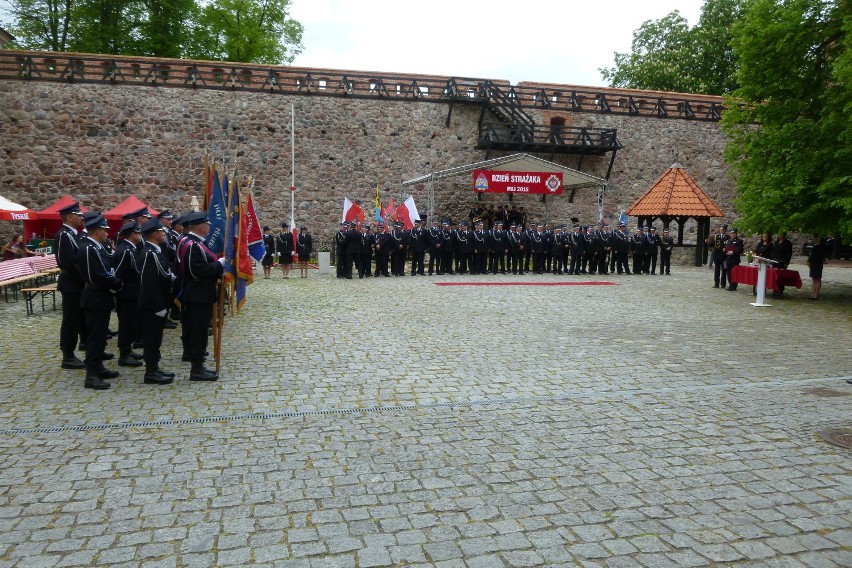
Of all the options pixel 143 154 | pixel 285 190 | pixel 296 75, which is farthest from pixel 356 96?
pixel 143 154

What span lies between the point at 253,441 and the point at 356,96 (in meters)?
24.7

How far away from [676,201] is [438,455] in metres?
21.3

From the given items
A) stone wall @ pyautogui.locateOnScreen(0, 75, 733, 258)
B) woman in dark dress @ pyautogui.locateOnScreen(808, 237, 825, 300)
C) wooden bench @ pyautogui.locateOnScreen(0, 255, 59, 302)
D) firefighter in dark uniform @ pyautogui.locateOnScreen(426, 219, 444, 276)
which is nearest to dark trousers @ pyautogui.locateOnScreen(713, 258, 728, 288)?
woman in dark dress @ pyautogui.locateOnScreen(808, 237, 825, 300)

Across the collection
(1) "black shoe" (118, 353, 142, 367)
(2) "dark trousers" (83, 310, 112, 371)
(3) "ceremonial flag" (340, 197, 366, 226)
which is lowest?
(1) "black shoe" (118, 353, 142, 367)

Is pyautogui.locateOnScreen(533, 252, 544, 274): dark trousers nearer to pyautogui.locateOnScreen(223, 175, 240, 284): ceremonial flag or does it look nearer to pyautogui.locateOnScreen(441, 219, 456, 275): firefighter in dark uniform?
pyautogui.locateOnScreen(441, 219, 456, 275): firefighter in dark uniform

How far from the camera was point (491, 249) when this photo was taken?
20.2 m

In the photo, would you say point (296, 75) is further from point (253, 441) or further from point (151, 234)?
point (253, 441)

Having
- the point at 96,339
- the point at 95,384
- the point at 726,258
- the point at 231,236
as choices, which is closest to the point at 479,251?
the point at 726,258

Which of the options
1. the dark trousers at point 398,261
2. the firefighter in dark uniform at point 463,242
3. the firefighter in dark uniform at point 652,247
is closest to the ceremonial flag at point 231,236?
the dark trousers at point 398,261

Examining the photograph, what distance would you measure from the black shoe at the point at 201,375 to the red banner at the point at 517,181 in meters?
16.9

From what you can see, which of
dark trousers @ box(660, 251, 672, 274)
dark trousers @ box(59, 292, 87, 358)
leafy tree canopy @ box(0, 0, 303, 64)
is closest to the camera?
dark trousers @ box(59, 292, 87, 358)

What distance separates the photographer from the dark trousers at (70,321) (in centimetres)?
710

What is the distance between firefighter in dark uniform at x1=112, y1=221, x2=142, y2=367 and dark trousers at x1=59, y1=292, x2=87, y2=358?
1.31ft

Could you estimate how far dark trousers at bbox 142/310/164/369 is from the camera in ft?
21.4
